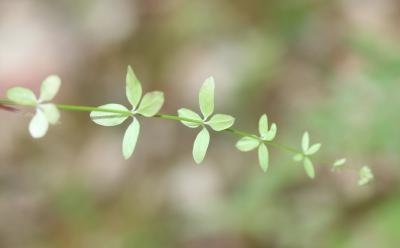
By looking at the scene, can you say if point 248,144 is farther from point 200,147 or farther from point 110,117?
point 110,117

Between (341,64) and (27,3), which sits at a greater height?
(341,64)

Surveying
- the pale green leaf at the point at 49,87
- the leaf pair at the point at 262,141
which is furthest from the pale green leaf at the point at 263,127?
the pale green leaf at the point at 49,87

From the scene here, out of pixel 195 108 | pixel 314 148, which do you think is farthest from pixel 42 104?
pixel 195 108

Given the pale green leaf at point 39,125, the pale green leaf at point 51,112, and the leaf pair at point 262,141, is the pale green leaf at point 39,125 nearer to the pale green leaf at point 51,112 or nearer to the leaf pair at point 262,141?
the pale green leaf at point 51,112

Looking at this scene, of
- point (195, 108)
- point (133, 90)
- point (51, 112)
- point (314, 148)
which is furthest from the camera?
point (195, 108)

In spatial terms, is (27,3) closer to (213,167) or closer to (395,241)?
(213,167)

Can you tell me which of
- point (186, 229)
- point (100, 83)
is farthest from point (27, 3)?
point (186, 229)

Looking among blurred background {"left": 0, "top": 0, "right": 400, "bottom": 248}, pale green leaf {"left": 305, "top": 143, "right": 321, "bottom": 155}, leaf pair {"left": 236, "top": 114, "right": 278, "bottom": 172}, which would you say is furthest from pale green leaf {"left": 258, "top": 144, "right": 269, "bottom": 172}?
blurred background {"left": 0, "top": 0, "right": 400, "bottom": 248}

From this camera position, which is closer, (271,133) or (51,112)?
(51,112)

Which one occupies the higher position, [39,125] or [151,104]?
[151,104]
